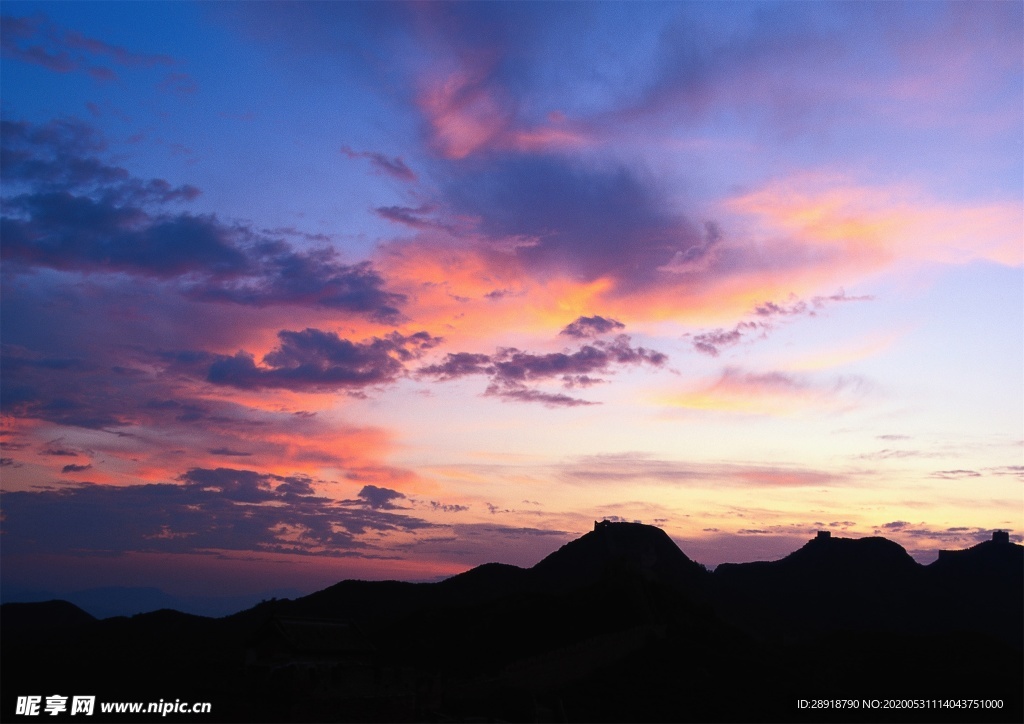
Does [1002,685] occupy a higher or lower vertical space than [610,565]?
lower

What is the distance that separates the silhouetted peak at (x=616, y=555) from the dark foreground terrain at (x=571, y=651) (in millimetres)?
439

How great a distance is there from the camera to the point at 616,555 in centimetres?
11275

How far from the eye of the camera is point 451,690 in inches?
2021

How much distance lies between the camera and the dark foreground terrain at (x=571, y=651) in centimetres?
3866

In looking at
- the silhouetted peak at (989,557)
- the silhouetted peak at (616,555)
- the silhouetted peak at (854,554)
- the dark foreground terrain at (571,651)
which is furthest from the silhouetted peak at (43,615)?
the silhouetted peak at (989,557)

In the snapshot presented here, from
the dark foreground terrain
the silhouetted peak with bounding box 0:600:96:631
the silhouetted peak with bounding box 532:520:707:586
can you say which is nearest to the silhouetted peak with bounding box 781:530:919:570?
the dark foreground terrain

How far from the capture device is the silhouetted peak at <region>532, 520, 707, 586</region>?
365 feet

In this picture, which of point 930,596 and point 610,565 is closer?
point 610,565

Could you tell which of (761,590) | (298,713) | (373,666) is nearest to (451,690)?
(373,666)

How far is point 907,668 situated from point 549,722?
32.4 m

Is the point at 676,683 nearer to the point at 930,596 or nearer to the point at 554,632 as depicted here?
the point at 554,632

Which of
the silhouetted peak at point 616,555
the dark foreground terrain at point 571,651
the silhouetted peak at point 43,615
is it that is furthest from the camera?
the silhouetted peak at point 616,555

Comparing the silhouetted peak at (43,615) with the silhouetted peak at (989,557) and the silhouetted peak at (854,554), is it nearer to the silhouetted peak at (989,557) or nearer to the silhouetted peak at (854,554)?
the silhouetted peak at (854,554)

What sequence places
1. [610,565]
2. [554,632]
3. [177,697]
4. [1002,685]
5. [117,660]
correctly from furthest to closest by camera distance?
[610,565] → [554,632] → [1002,685] → [117,660] → [177,697]
